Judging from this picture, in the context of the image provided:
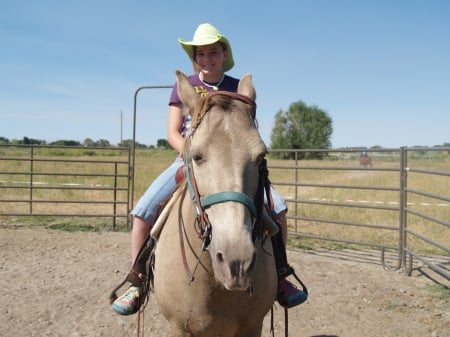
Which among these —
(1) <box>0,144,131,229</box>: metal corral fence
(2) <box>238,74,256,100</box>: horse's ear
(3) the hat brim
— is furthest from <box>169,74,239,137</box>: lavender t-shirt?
(1) <box>0,144,131,229</box>: metal corral fence

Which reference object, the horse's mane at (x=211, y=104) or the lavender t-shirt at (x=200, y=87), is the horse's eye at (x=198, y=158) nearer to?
the horse's mane at (x=211, y=104)

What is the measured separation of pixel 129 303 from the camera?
10.3 ft

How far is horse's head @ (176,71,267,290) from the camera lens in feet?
5.80

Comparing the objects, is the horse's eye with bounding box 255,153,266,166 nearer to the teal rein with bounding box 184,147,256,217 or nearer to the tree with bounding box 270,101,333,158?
the teal rein with bounding box 184,147,256,217

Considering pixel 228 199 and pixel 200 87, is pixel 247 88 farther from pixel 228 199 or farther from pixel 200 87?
pixel 228 199

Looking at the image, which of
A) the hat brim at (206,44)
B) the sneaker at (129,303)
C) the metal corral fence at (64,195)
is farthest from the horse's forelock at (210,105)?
the metal corral fence at (64,195)

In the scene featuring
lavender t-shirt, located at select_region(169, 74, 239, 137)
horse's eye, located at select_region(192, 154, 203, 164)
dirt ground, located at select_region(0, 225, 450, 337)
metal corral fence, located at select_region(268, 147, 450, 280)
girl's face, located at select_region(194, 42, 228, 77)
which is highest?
girl's face, located at select_region(194, 42, 228, 77)

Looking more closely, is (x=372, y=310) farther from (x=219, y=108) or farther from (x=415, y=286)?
(x=219, y=108)

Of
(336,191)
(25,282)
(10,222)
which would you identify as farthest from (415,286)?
(336,191)

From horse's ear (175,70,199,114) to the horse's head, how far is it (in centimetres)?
3

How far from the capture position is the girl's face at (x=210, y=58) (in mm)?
2955

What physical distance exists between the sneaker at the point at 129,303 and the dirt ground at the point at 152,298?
157 cm

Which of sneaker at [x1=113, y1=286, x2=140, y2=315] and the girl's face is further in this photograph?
sneaker at [x1=113, y1=286, x2=140, y2=315]

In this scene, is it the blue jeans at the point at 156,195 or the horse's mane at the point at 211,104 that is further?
the blue jeans at the point at 156,195
